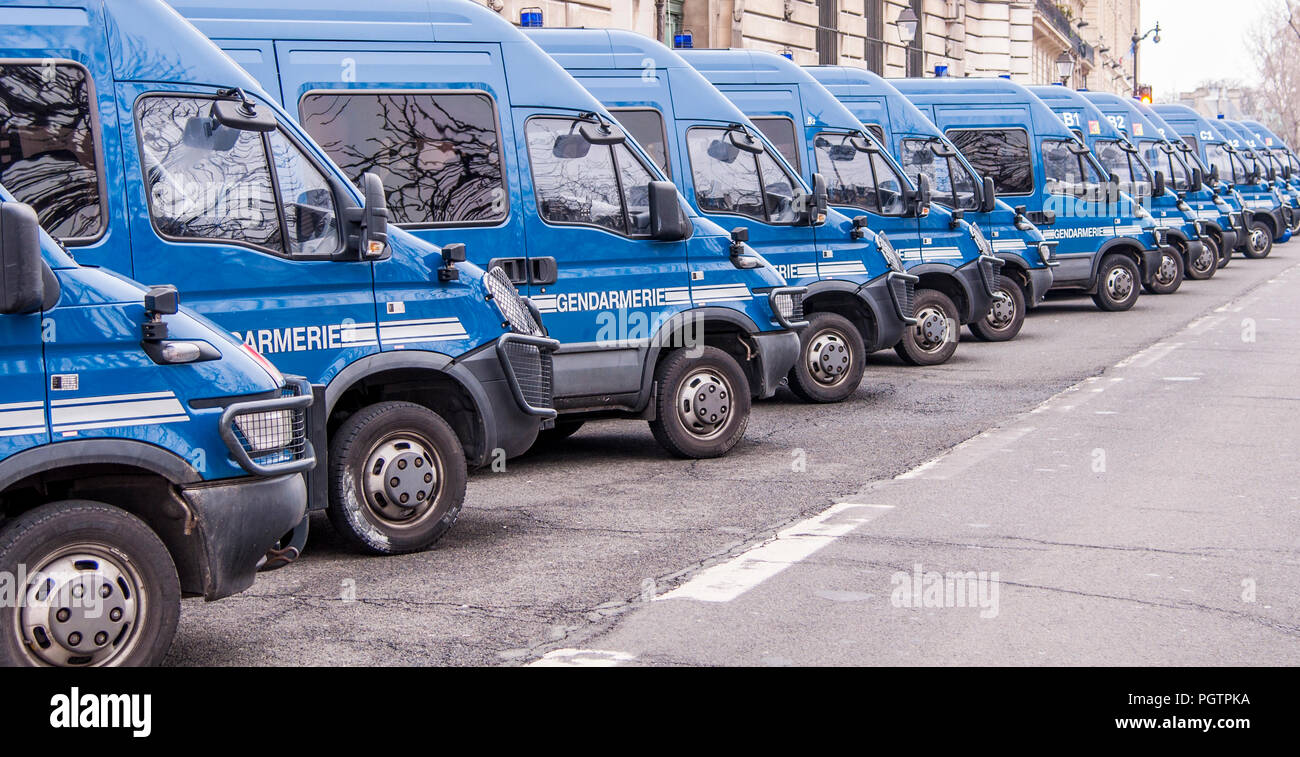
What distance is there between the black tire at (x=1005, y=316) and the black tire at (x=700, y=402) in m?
9.09

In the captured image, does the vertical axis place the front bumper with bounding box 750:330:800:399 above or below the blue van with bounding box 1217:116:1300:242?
below

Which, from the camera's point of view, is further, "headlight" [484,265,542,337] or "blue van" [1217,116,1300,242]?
"blue van" [1217,116,1300,242]

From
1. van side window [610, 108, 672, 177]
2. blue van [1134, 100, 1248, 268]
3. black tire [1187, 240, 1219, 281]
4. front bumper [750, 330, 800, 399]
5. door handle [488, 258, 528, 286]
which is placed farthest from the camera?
black tire [1187, 240, 1219, 281]

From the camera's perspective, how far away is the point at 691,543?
769 cm

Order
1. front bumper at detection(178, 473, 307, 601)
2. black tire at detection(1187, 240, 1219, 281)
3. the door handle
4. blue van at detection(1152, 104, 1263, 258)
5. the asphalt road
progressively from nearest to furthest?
front bumper at detection(178, 473, 307, 601), the asphalt road, the door handle, black tire at detection(1187, 240, 1219, 281), blue van at detection(1152, 104, 1263, 258)

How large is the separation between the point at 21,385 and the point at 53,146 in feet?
6.85

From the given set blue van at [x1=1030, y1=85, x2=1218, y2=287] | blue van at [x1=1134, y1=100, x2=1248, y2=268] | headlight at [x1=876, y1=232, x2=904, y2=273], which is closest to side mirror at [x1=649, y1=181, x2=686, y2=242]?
headlight at [x1=876, y1=232, x2=904, y2=273]

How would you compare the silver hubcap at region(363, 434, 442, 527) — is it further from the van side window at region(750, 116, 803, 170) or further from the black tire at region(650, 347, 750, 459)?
the van side window at region(750, 116, 803, 170)

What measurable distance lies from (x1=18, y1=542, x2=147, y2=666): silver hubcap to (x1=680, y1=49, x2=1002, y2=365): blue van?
963 centimetres

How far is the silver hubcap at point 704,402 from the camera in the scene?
10391mm

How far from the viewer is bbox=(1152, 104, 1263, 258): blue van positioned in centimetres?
3516

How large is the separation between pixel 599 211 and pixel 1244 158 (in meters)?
31.3
